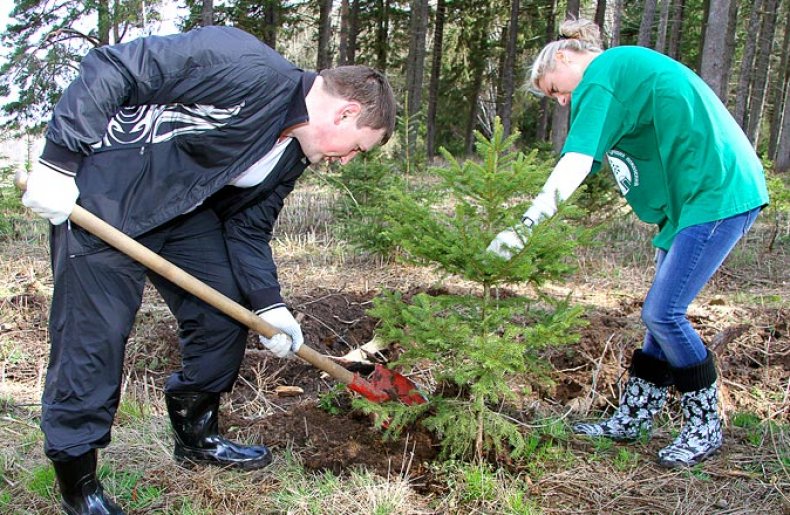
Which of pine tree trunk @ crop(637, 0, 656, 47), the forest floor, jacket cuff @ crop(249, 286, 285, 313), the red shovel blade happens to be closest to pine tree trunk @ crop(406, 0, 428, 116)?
pine tree trunk @ crop(637, 0, 656, 47)

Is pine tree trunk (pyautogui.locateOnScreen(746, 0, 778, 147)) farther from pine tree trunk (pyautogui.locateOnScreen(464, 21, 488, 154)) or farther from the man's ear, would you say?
the man's ear

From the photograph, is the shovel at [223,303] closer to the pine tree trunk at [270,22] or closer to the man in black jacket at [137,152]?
the man in black jacket at [137,152]

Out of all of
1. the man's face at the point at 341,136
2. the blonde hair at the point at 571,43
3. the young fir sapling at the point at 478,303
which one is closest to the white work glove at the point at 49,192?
the man's face at the point at 341,136

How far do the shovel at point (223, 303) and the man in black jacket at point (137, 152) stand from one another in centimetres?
9

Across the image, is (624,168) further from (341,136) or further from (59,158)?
(59,158)

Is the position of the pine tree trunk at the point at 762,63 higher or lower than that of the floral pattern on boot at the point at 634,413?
higher

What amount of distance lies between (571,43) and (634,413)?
1876 millimetres

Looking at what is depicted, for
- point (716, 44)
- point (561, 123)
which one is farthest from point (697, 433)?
point (561, 123)

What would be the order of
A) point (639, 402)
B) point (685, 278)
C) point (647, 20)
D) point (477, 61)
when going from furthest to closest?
point (477, 61), point (647, 20), point (639, 402), point (685, 278)

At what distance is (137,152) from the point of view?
245 cm

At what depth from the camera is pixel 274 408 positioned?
149 inches

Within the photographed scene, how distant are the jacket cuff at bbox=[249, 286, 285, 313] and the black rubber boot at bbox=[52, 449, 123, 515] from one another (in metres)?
0.87

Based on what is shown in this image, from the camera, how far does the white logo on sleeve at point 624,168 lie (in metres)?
3.03

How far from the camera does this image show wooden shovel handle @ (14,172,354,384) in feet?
7.65
